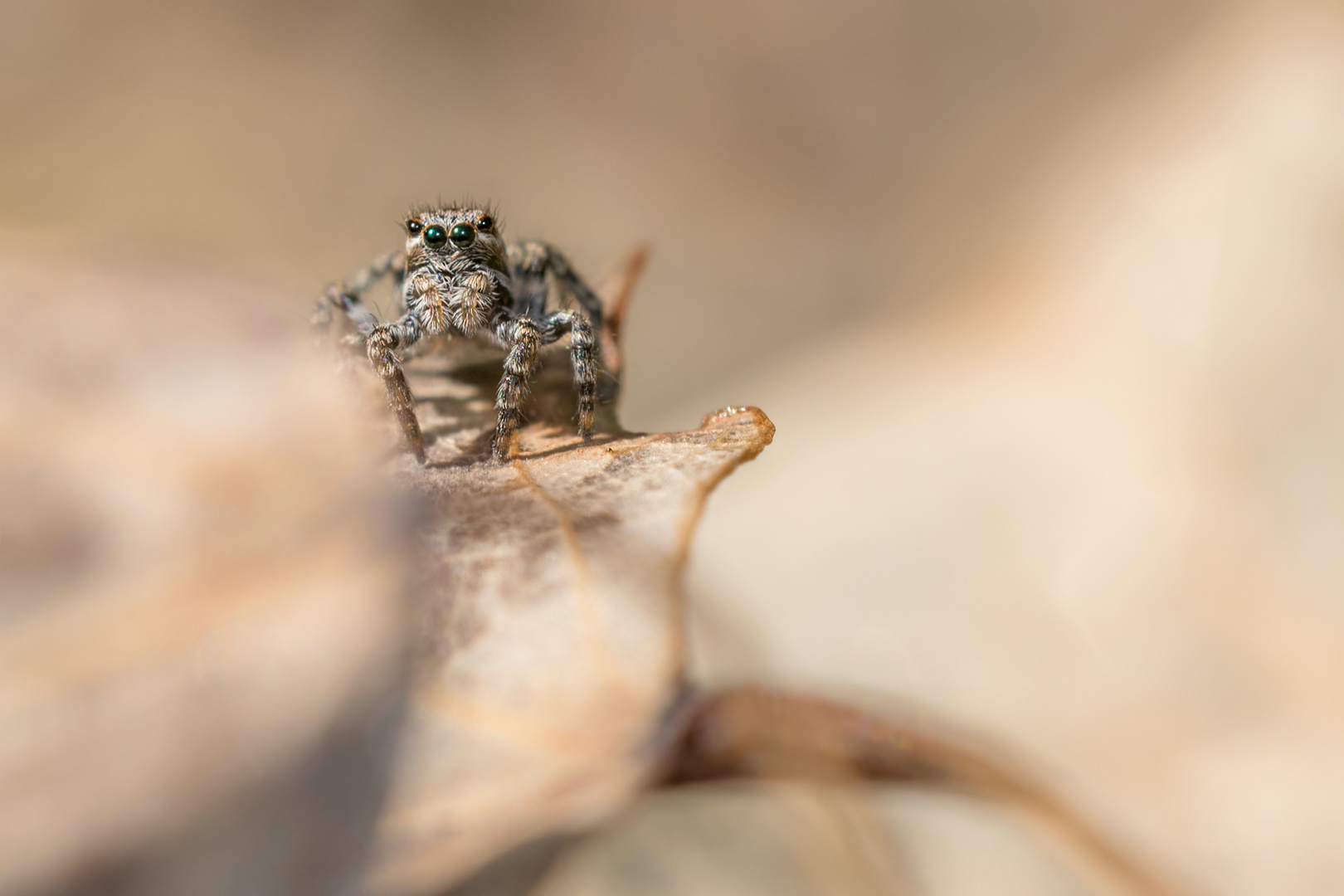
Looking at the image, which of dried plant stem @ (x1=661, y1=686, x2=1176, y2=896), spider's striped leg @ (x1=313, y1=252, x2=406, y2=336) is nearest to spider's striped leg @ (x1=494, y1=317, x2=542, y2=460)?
spider's striped leg @ (x1=313, y1=252, x2=406, y2=336)

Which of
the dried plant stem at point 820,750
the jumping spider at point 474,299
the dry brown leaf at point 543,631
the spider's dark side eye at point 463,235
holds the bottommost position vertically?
the dried plant stem at point 820,750

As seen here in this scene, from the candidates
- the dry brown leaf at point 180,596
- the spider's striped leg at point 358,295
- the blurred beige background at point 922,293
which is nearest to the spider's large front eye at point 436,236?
the spider's striped leg at point 358,295

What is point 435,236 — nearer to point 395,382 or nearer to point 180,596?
point 395,382

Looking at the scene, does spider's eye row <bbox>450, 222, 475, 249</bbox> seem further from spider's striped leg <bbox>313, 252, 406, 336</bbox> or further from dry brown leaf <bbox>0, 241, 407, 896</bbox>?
dry brown leaf <bbox>0, 241, 407, 896</bbox>

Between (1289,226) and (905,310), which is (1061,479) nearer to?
(1289,226)

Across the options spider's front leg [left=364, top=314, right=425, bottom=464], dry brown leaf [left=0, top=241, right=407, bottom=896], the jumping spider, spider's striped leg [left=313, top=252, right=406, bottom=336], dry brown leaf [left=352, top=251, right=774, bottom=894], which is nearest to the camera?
dry brown leaf [left=0, top=241, right=407, bottom=896]

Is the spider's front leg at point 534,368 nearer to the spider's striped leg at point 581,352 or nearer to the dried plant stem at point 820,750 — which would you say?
the spider's striped leg at point 581,352

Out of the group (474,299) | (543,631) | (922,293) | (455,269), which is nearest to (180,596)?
(543,631)
